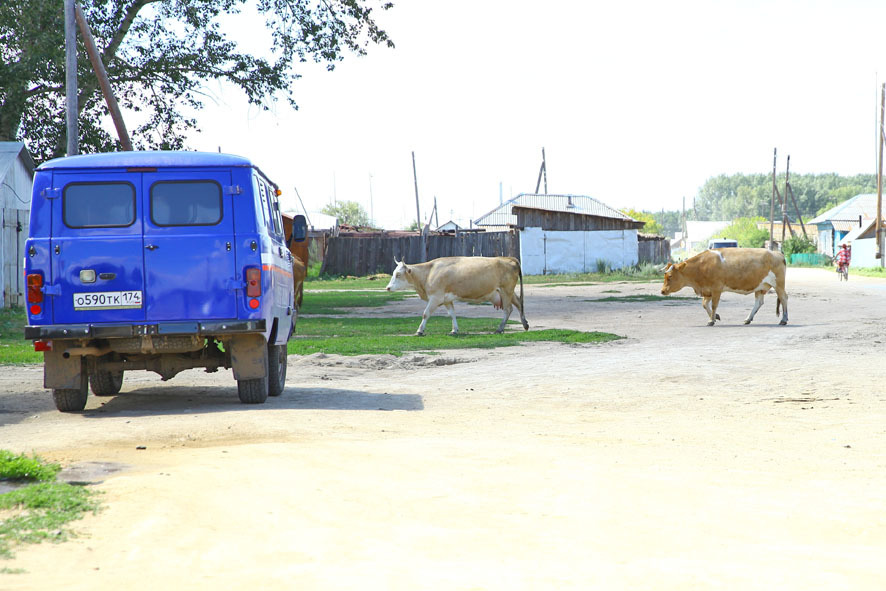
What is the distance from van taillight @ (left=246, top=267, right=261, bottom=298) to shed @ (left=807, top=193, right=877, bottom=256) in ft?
260

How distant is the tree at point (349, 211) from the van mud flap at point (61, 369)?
117 m

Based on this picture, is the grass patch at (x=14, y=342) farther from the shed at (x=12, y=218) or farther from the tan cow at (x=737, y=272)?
the tan cow at (x=737, y=272)

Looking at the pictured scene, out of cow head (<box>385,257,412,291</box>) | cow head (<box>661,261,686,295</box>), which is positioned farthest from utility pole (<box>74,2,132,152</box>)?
cow head (<box>661,261,686,295</box>)

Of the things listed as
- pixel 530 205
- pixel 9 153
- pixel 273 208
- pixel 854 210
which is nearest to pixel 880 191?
pixel 530 205

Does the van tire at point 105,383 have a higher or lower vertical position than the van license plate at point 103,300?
lower

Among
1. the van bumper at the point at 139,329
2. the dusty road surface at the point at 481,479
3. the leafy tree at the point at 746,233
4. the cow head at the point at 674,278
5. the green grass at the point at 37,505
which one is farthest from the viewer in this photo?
the leafy tree at the point at 746,233

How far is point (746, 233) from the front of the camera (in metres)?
111

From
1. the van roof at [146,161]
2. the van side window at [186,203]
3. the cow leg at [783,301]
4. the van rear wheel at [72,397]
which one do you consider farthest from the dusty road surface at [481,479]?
the cow leg at [783,301]

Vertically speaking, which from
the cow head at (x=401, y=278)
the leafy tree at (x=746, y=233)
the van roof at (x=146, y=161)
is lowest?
the cow head at (x=401, y=278)

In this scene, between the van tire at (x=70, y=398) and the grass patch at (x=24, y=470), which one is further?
the van tire at (x=70, y=398)

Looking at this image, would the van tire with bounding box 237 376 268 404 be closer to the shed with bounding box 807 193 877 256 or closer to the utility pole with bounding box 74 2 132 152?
the utility pole with bounding box 74 2 132 152

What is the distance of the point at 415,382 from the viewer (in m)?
12.5

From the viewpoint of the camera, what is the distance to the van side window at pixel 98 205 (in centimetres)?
972

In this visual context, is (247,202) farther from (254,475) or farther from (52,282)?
(254,475)
